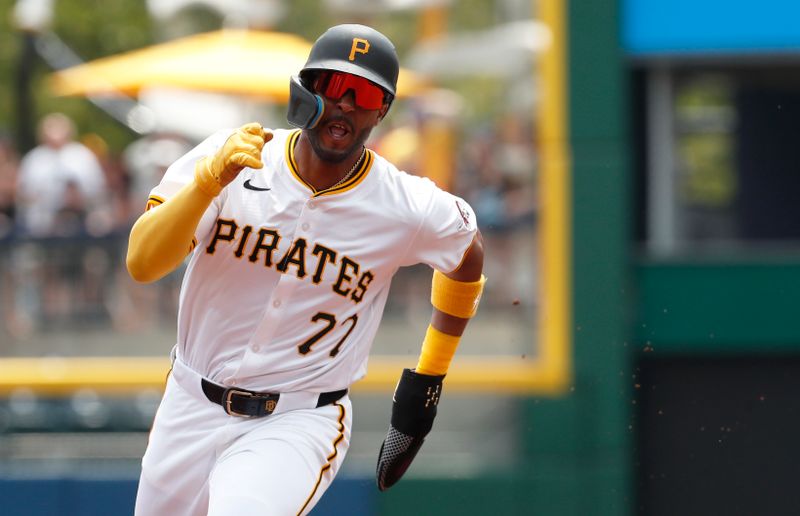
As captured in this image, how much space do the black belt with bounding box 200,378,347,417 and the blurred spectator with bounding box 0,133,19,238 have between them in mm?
4769

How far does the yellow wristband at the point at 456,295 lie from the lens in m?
4.76

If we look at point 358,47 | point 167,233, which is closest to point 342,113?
point 358,47

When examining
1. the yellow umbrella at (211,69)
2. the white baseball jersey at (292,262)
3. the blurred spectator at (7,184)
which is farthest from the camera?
the yellow umbrella at (211,69)

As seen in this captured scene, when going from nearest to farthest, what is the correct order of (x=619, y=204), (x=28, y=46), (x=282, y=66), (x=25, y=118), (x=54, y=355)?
(x=619, y=204) < (x=54, y=355) < (x=282, y=66) < (x=25, y=118) < (x=28, y=46)

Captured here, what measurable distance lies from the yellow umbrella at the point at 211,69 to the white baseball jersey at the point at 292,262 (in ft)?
15.2

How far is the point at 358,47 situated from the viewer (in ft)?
13.8

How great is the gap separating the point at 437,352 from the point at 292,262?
2.64ft

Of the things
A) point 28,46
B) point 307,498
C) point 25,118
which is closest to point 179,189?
point 307,498

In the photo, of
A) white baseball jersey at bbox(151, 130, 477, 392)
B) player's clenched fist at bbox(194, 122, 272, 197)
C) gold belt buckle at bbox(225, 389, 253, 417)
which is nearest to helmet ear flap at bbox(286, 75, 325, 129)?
player's clenched fist at bbox(194, 122, 272, 197)

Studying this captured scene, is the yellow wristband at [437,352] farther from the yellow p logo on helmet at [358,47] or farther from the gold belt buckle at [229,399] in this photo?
the yellow p logo on helmet at [358,47]

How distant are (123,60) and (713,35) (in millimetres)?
4142

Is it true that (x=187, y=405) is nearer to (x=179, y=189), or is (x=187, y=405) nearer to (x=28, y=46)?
(x=179, y=189)

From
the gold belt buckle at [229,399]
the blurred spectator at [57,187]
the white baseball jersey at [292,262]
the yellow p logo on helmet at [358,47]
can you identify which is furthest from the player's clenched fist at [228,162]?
the blurred spectator at [57,187]

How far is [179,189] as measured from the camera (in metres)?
4.12
